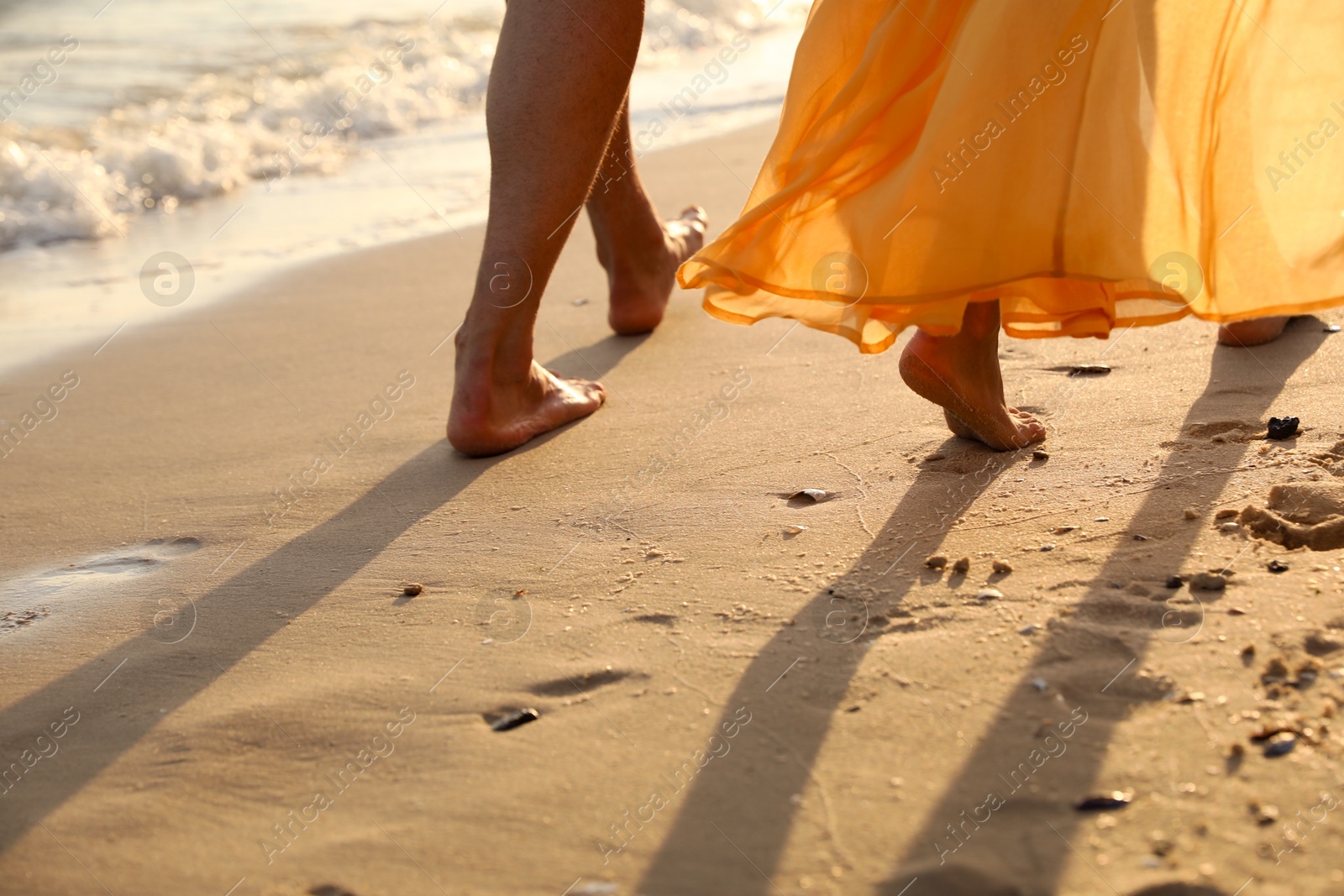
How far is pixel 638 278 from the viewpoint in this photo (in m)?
2.63

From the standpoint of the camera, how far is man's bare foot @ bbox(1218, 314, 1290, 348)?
Answer: 6.68 feet

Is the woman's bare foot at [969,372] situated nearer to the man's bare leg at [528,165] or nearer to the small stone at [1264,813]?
the man's bare leg at [528,165]

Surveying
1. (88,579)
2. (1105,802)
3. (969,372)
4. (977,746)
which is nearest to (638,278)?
(969,372)

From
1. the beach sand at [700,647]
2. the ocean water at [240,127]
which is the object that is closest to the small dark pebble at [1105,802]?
the beach sand at [700,647]

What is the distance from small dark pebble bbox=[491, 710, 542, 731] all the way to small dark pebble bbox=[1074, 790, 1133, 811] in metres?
0.57

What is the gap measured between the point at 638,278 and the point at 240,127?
3.79 meters

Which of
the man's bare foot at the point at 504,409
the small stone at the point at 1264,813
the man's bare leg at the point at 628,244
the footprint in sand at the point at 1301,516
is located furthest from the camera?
the man's bare leg at the point at 628,244

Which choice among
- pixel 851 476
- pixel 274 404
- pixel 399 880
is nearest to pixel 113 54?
pixel 274 404

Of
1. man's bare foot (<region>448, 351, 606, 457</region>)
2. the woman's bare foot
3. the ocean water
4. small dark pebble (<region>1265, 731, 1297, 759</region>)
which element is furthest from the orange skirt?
the ocean water

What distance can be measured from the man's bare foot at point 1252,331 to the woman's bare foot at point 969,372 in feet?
1.96

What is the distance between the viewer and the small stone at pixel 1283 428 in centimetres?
167

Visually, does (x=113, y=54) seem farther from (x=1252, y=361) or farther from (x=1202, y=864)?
(x=1202, y=864)

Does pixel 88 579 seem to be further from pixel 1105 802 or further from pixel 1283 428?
pixel 1283 428

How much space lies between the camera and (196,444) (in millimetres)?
2256
